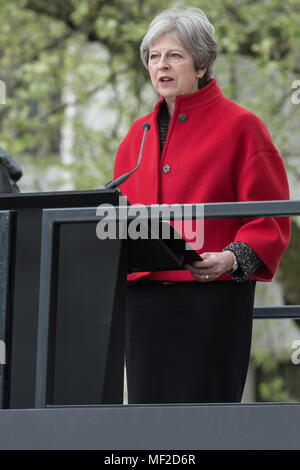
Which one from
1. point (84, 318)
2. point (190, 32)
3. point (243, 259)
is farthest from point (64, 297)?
point (190, 32)

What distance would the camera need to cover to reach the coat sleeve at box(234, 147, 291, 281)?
296 cm

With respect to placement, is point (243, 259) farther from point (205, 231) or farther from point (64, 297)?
point (64, 297)

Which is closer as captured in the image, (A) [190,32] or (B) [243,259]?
(B) [243,259]

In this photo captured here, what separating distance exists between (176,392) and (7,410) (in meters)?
0.58

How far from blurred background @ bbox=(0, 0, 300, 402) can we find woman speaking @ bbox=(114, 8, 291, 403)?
515cm

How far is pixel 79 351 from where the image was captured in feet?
8.71

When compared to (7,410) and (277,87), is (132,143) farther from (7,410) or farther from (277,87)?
(277,87)

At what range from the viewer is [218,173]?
303 centimetres

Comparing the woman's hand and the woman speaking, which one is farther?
the woman speaking

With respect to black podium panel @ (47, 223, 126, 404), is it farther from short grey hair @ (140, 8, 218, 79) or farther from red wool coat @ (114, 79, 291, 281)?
short grey hair @ (140, 8, 218, 79)

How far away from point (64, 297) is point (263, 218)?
2.22ft

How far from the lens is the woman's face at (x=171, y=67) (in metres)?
3.08

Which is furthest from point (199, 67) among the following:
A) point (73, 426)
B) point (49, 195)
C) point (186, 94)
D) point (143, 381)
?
point (73, 426)

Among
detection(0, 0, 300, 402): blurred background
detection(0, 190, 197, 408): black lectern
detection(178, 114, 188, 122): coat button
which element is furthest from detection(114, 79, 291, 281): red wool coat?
detection(0, 0, 300, 402): blurred background
